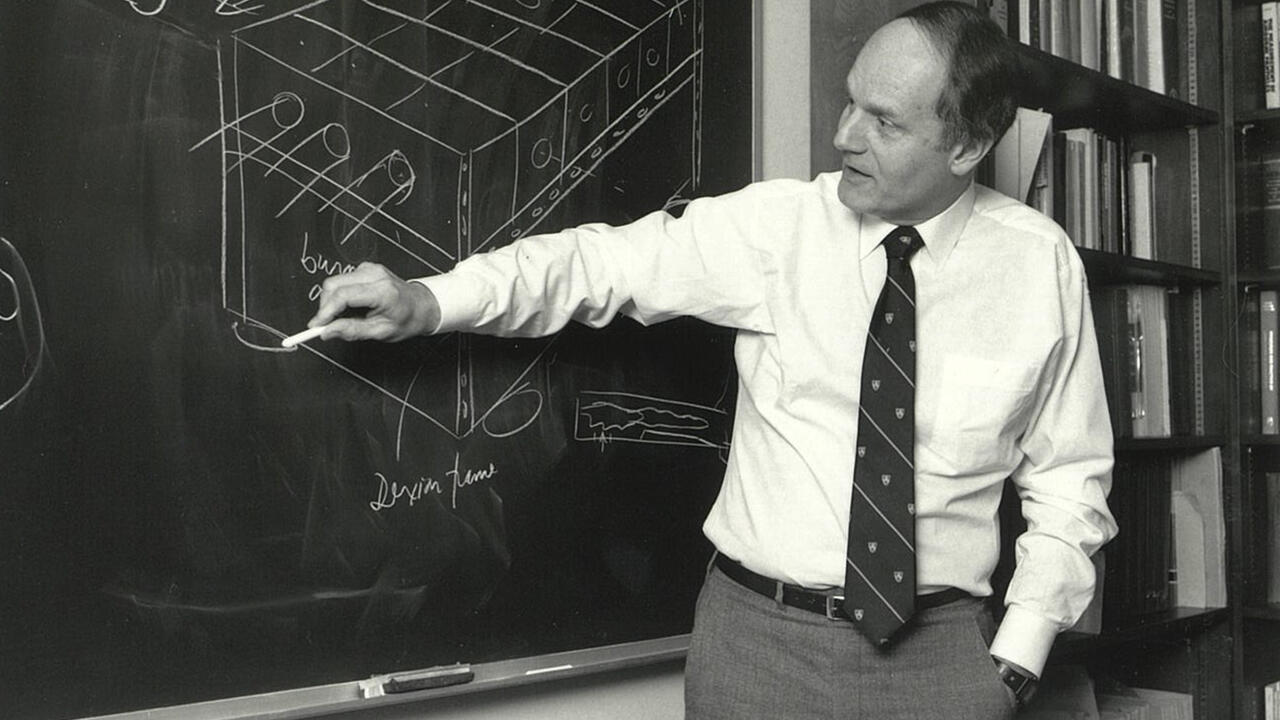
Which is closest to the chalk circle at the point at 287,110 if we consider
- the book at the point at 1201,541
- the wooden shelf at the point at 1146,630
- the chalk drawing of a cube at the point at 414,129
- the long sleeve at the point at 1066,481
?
the chalk drawing of a cube at the point at 414,129

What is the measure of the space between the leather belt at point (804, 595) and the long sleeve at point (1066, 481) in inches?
4.3

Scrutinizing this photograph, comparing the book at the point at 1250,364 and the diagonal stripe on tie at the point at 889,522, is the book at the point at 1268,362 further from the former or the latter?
the diagonal stripe on tie at the point at 889,522

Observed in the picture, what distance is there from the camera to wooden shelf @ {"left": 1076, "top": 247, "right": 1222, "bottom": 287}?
8.34ft

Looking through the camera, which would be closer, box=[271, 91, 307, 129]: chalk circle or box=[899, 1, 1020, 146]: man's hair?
box=[271, 91, 307, 129]: chalk circle

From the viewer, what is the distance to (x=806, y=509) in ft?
5.72

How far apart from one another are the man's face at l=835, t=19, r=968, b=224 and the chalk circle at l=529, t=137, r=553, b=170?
0.44 meters

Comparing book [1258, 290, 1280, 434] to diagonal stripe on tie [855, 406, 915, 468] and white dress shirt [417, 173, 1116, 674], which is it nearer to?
white dress shirt [417, 173, 1116, 674]

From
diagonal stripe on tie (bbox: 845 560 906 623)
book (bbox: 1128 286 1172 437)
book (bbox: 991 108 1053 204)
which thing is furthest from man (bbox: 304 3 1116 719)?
book (bbox: 1128 286 1172 437)

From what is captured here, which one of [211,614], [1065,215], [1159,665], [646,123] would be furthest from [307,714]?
[1159,665]

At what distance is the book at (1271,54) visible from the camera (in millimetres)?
2996

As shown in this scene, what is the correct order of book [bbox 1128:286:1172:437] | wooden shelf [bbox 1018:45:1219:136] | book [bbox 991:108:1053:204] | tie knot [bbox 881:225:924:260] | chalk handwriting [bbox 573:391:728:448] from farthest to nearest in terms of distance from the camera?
1. book [bbox 1128:286:1172:437]
2. wooden shelf [bbox 1018:45:1219:136]
3. book [bbox 991:108:1053:204]
4. chalk handwriting [bbox 573:391:728:448]
5. tie knot [bbox 881:225:924:260]

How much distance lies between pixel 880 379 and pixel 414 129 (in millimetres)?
754

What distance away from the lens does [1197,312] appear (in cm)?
296

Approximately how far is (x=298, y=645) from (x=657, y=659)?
63cm
